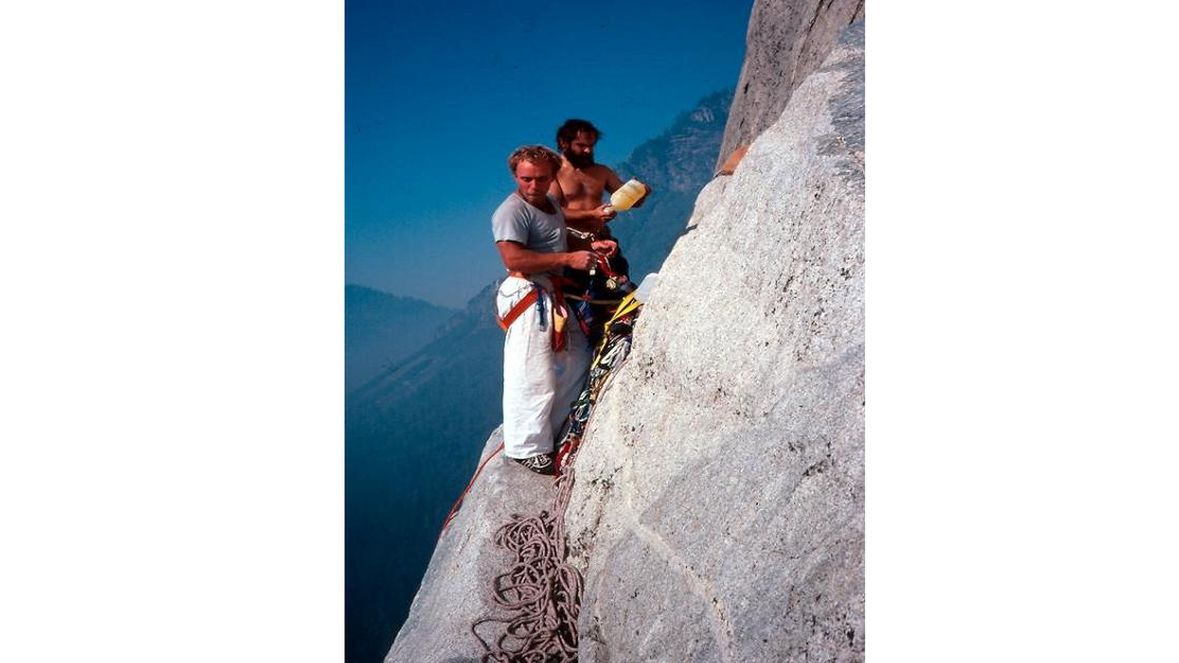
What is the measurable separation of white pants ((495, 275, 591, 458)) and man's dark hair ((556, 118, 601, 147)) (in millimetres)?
885

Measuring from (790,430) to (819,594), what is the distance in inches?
14.9

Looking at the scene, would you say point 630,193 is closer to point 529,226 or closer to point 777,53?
point 529,226

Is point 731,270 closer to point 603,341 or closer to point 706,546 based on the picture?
point 706,546

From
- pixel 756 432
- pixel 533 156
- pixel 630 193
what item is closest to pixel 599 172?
pixel 630 193

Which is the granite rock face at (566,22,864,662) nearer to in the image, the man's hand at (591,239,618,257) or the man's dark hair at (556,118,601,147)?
the man's hand at (591,239,618,257)

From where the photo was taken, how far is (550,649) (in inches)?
107

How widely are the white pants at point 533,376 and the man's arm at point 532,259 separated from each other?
4.5 inches

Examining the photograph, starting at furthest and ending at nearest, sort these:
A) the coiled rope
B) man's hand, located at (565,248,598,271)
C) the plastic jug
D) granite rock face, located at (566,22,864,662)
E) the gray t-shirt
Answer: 1. the plastic jug
2. man's hand, located at (565,248,598,271)
3. the gray t-shirt
4. the coiled rope
5. granite rock face, located at (566,22,864,662)

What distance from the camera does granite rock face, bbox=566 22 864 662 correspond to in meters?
1.65

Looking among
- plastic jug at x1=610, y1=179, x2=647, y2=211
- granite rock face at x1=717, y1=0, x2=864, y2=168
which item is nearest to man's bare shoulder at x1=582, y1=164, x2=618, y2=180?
plastic jug at x1=610, y1=179, x2=647, y2=211

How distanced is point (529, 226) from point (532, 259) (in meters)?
0.15

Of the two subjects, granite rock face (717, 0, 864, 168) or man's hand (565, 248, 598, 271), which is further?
granite rock face (717, 0, 864, 168)

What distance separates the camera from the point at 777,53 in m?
4.93

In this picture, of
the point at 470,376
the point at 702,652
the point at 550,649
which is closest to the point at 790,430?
the point at 702,652
